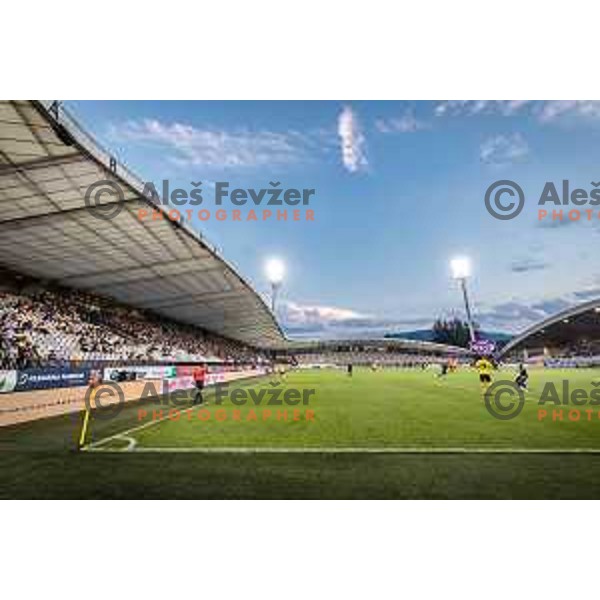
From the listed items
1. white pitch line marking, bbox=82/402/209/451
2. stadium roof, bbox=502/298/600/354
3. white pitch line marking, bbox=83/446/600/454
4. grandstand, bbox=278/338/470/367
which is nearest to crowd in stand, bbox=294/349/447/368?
grandstand, bbox=278/338/470/367

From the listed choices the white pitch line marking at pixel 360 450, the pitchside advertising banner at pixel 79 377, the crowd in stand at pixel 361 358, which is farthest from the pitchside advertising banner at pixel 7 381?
the crowd in stand at pixel 361 358

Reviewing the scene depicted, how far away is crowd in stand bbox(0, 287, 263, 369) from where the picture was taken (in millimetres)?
18391

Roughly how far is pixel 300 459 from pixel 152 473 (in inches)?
89.4

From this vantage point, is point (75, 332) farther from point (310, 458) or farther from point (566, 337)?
point (566, 337)

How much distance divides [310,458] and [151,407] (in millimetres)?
Result: 10038

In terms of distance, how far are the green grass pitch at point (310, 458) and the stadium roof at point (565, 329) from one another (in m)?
64.9

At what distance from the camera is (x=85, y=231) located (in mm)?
20188

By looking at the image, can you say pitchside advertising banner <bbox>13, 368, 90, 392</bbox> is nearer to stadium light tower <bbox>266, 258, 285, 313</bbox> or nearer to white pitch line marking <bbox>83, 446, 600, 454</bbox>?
white pitch line marking <bbox>83, 446, 600, 454</bbox>

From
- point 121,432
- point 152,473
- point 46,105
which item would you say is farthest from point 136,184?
point 152,473

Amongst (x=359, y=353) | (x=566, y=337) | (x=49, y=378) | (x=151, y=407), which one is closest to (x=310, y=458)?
(x=151, y=407)

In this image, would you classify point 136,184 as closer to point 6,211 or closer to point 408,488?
point 6,211

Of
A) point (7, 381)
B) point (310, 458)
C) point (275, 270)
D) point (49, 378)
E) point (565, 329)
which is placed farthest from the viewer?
point (565, 329)

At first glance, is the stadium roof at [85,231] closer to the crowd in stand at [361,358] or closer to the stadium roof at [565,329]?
the stadium roof at [565,329]

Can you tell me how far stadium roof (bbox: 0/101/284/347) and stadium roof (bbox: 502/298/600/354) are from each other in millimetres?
54642
